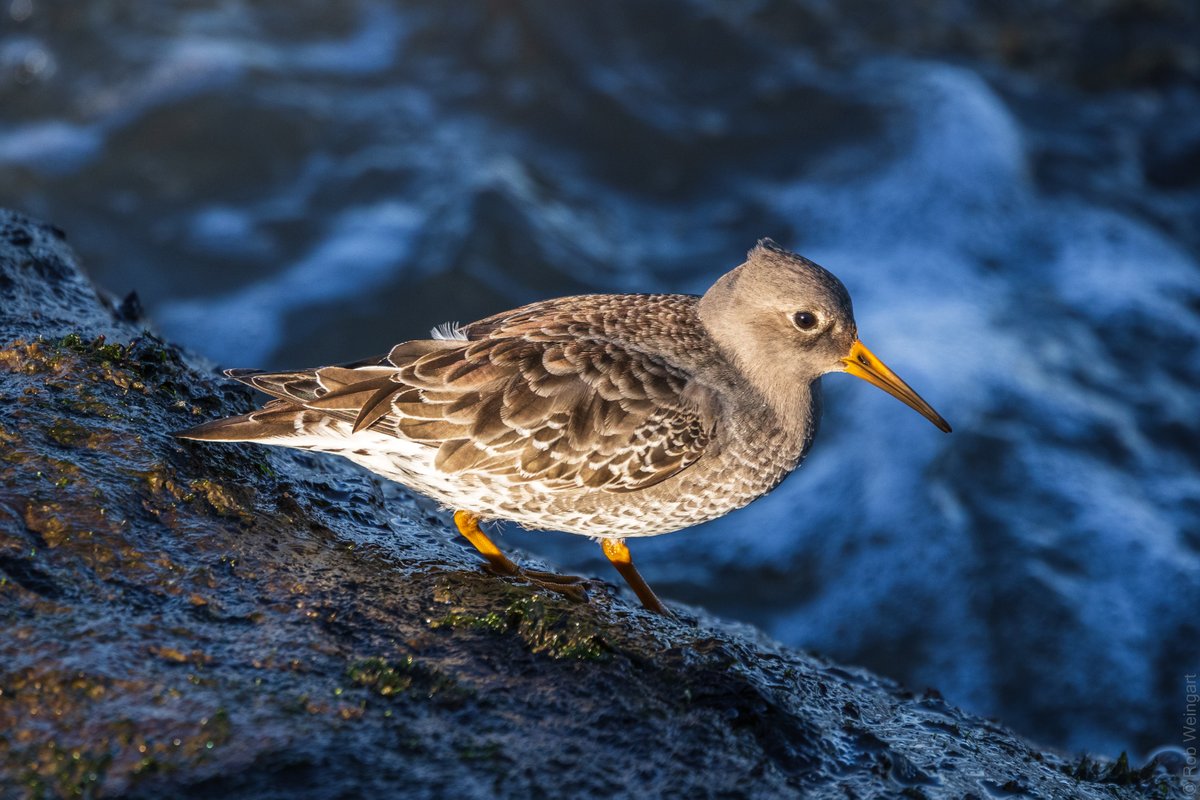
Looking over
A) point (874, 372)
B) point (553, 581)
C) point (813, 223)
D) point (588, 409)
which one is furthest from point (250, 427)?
point (813, 223)

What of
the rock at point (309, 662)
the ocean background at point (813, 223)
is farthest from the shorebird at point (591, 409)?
the ocean background at point (813, 223)

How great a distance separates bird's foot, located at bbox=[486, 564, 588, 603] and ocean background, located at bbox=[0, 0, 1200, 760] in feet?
11.5

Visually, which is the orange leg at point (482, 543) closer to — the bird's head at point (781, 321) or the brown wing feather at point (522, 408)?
the brown wing feather at point (522, 408)

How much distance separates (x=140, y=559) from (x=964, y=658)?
6392mm

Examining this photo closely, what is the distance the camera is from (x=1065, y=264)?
12.7m

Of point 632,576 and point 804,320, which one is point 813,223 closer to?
point 804,320

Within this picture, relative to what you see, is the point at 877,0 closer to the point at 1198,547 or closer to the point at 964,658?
the point at 1198,547

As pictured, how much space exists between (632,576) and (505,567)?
68 centimetres

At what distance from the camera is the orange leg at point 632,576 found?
5.66m

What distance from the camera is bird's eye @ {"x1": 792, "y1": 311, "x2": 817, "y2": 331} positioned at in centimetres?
570

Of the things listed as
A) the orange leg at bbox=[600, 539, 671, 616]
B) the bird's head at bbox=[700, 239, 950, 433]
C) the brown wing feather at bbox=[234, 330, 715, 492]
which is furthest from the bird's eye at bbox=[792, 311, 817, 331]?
the orange leg at bbox=[600, 539, 671, 616]

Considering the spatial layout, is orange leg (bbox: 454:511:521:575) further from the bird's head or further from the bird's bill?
the bird's bill

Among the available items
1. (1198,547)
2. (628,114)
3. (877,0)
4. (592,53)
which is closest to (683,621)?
(1198,547)

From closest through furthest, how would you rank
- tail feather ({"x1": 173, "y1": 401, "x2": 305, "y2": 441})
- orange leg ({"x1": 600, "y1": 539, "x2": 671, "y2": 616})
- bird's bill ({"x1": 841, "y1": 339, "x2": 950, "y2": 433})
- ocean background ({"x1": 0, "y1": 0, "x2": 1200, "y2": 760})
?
tail feather ({"x1": 173, "y1": 401, "x2": 305, "y2": 441}) → orange leg ({"x1": 600, "y1": 539, "x2": 671, "y2": 616}) → bird's bill ({"x1": 841, "y1": 339, "x2": 950, "y2": 433}) → ocean background ({"x1": 0, "y1": 0, "x2": 1200, "y2": 760})
